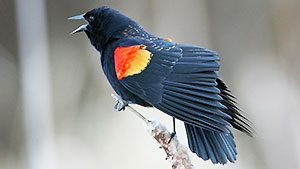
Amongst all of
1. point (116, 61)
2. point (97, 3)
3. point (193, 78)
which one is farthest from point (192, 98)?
point (97, 3)

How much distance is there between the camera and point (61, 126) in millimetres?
Result: 2771

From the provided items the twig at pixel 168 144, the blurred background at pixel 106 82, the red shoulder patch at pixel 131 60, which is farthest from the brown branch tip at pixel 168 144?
the blurred background at pixel 106 82

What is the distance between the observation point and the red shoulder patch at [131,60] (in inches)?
50.9

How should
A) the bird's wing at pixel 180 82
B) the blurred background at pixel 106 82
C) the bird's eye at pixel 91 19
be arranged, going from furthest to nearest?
the blurred background at pixel 106 82 < the bird's eye at pixel 91 19 < the bird's wing at pixel 180 82

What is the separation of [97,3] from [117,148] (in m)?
0.60

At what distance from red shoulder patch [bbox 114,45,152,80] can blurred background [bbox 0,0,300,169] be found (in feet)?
4.29

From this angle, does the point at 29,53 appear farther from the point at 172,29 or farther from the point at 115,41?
the point at 115,41

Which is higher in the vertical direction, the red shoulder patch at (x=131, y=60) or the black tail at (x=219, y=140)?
the red shoulder patch at (x=131, y=60)

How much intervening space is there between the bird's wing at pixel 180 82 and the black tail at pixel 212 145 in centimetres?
9

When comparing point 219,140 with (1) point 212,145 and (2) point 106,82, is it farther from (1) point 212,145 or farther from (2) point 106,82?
(2) point 106,82

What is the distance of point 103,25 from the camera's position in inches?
55.9

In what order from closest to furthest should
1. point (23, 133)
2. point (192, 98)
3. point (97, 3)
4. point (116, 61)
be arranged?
point (192, 98), point (116, 61), point (97, 3), point (23, 133)

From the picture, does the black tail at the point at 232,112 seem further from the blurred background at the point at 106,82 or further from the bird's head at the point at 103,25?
the blurred background at the point at 106,82

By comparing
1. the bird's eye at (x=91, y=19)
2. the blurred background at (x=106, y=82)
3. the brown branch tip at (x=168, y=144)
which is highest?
the bird's eye at (x=91, y=19)
